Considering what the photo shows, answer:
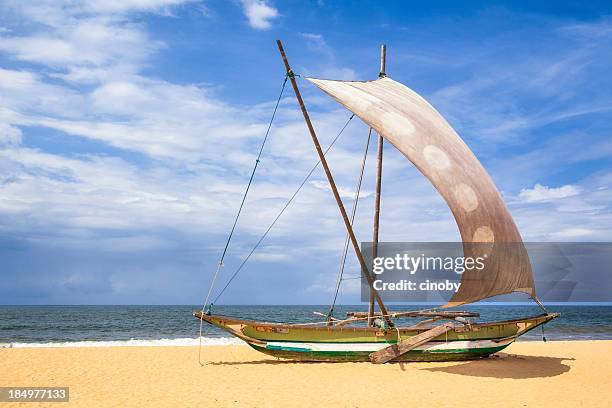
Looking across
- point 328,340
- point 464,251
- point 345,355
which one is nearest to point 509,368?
point 464,251

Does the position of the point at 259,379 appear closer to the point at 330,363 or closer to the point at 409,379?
the point at 330,363

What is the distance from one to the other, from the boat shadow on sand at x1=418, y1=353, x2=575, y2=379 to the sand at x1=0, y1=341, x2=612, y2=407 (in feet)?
0.12

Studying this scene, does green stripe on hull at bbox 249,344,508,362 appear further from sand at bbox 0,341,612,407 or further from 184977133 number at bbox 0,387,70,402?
184977133 number at bbox 0,387,70,402

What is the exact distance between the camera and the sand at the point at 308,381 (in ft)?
43.3

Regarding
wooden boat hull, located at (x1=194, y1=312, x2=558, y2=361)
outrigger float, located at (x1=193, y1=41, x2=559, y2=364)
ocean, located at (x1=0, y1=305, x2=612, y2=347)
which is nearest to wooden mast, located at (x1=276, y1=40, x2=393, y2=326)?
outrigger float, located at (x1=193, y1=41, x2=559, y2=364)

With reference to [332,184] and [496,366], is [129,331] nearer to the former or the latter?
[332,184]

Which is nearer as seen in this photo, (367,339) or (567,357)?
(367,339)

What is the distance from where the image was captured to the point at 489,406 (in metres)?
12.6

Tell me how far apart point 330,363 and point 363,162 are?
7933 millimetres

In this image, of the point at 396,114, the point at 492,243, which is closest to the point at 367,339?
the point at 492,243

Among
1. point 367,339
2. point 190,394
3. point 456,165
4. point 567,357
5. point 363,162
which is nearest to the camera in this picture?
point 190,394

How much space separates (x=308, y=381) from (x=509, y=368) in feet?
25.5

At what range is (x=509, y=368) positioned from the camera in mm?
18203

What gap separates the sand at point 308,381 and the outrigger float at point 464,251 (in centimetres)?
61
